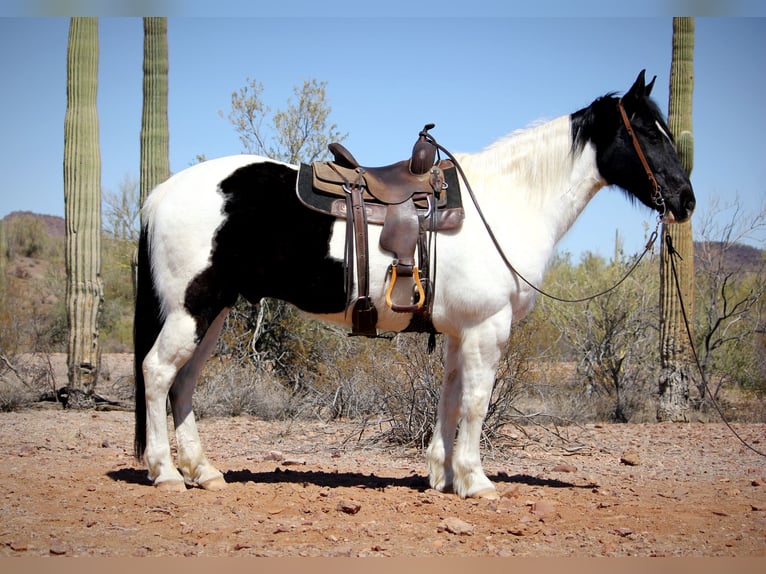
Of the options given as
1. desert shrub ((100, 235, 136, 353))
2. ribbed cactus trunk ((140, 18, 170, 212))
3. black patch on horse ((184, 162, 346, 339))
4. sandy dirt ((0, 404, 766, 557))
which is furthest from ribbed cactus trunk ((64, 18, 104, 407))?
desert shrub ((100, 235, 136, 353))

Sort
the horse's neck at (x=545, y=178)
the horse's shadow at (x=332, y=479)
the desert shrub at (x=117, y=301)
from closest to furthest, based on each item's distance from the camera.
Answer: the horse's neck at (x=545, y=178) → the horse's shadow at (x=332, y=479) → the desert shrub at (x=117, y=301)

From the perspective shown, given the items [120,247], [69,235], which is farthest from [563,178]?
[120,247]

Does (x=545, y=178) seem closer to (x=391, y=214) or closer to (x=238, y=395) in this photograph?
(x=391, y=214)

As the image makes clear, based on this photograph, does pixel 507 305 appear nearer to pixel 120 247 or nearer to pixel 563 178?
pixel 563 178

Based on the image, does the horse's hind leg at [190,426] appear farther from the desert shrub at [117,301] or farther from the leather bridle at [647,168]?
the desert shrub at [117,301]

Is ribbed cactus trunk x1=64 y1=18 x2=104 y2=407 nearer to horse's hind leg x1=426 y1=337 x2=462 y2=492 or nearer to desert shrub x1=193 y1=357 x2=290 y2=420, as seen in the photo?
desert shrub x1=193 y1=357 x2=290 y2=420

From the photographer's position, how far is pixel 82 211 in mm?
10109

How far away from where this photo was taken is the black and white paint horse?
16.9ft

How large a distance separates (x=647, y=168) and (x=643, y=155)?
0.10m

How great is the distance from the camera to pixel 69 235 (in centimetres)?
1008

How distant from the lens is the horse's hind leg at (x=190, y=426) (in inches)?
211

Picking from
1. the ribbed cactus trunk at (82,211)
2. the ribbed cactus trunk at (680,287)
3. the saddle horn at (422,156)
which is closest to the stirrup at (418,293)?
the saddle horn at (422,156)

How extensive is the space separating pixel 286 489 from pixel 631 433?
201 inches

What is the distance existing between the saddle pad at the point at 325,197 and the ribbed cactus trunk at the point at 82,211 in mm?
5943
